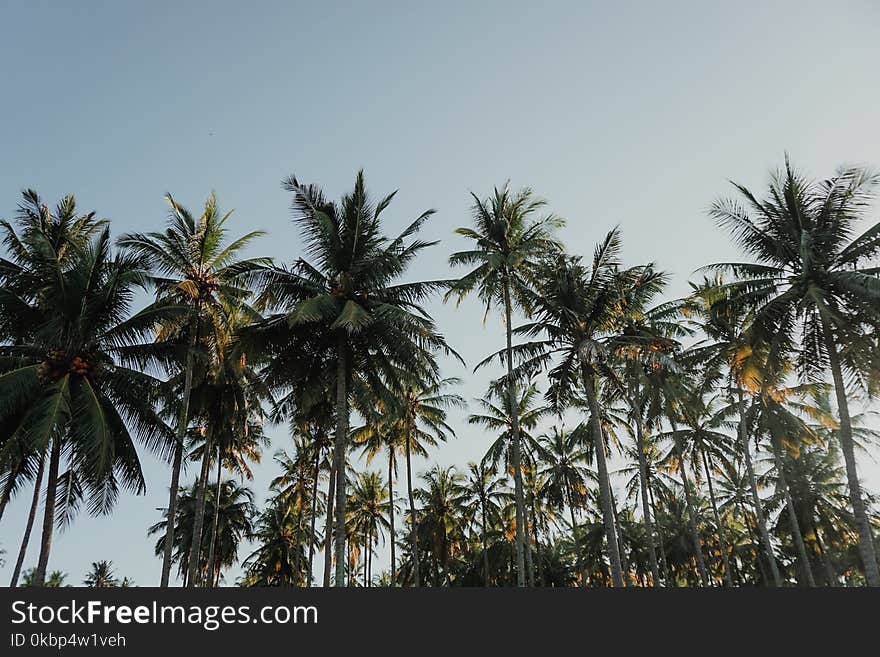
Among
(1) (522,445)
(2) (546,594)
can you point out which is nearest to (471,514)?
(1) (522,445)

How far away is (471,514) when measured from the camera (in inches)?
1539

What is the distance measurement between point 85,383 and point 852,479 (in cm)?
1902

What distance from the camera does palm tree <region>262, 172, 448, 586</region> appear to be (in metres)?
18.9

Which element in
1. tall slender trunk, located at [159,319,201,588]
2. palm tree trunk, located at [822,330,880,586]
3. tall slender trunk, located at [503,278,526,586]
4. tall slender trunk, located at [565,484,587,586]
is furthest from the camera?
→ tall slender trunk, located at [565,484,587,586]

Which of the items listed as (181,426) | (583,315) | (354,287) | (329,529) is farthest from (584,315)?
(329,529)

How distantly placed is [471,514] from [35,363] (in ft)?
91.5

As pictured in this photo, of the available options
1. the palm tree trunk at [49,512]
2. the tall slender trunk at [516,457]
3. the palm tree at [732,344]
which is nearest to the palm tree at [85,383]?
the palm tree trunk at [49,512]

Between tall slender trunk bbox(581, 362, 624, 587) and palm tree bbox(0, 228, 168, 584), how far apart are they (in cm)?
1320

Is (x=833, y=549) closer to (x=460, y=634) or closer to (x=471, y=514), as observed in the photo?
(x=471, y=514)

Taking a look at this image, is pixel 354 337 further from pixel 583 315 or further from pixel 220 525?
pixel 220 525

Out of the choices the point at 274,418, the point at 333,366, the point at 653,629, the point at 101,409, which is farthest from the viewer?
the point at 274,418

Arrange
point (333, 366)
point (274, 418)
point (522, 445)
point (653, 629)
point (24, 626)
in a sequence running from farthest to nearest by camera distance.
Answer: point (522, 445), point (274, 418), point (333, 366), point (653, 629), point (24, 626)

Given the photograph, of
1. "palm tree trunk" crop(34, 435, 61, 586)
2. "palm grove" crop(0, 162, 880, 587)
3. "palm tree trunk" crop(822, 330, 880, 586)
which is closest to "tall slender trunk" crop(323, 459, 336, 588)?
"palm grove" crop(0, 162, 880, 587)

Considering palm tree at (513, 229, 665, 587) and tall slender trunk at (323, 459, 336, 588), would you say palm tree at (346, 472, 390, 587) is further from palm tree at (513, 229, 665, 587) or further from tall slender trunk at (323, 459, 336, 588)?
palm tree at (513, 229, 665, 587)
